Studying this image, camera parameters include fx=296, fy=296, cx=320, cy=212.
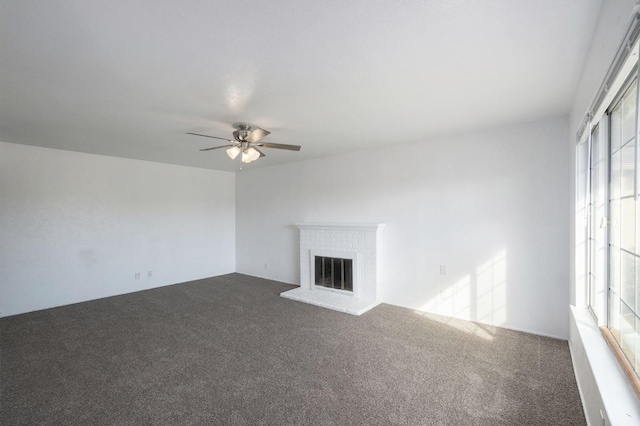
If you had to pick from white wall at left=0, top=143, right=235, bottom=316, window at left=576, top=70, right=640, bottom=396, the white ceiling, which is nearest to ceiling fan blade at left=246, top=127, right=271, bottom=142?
the white ceiling

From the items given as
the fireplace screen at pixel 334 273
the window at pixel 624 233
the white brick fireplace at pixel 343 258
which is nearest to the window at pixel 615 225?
the window at pixel 624 233

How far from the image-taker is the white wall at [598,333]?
1278mm

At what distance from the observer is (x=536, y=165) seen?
3.34 meters

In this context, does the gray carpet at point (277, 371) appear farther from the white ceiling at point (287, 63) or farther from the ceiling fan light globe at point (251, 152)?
the white ceiling at point (287, 63)

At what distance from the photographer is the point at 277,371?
2.59 meters

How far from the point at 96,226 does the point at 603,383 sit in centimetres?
624

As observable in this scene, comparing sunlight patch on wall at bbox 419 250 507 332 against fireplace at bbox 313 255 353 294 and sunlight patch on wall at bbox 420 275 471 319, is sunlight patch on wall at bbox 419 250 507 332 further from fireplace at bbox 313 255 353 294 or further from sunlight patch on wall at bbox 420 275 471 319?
fireplace at bbox 313 255 353 294

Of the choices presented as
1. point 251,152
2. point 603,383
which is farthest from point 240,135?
point 603,383

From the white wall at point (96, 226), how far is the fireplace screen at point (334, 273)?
271 cm

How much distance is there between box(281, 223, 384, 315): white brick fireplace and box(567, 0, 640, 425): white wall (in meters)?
2.37

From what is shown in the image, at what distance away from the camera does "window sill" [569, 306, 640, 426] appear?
1271mm

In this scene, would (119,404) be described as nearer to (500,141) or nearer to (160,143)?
(160,143)

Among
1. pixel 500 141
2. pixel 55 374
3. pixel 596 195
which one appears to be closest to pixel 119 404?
pixel 55 374

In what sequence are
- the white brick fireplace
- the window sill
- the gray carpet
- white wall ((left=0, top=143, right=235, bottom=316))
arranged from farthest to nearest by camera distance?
the white brick fireplace < white wall ((left=0, top=143, right=235, bottom=316)) < the gray carpet < the window sill
